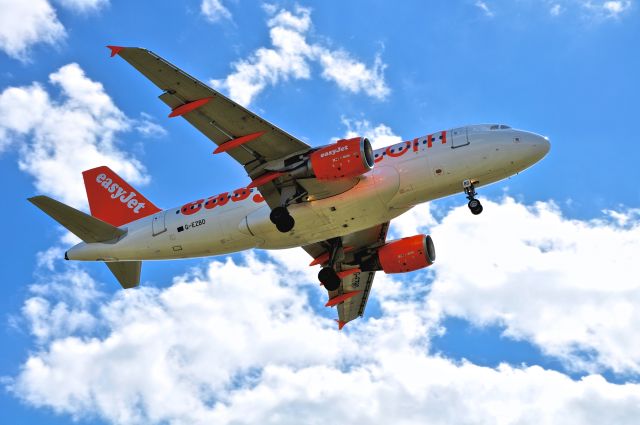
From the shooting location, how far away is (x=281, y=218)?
39.4 m

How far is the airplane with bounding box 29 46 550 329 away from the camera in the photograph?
1485 inches

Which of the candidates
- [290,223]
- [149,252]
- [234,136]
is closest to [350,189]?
[290,223]

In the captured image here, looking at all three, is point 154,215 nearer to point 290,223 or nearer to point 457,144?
point 290,223

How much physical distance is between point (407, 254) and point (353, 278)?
4.67 meters

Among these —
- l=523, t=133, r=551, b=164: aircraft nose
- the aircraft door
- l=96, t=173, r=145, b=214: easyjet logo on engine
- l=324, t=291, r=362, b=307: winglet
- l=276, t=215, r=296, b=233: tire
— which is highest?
l=96, t=173, r=145, b=214: easyjet logo on engine

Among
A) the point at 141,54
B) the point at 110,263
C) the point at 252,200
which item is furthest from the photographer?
the point at 110,263

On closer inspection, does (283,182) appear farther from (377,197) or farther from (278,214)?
(377,197)

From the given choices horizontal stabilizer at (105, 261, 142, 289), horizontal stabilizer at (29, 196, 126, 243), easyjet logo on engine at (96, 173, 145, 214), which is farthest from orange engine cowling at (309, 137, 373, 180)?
horizontal stabilizer at (105, 261, 142, 289)

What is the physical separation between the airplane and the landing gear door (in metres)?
0.05

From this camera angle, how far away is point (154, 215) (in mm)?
44438

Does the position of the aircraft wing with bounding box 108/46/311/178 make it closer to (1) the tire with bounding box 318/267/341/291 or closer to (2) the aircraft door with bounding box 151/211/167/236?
(2) the aircraft door with bounding box 151/211/167/236

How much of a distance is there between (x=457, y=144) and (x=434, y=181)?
215 cm

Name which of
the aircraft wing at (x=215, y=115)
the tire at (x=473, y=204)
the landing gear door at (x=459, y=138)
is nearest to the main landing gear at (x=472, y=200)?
the tire at (x=473, y=204)

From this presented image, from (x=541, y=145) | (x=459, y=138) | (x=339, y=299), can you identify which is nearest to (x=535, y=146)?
(x=541, y=145)
